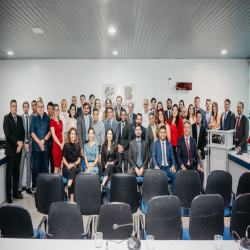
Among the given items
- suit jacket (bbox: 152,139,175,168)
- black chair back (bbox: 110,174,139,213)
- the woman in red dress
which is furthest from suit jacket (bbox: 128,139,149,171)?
the woman in red dress

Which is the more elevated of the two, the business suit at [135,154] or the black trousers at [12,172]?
the business suit at [135,154]

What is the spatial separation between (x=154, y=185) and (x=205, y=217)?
1108 mm

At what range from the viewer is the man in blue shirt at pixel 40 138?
17.3 ft

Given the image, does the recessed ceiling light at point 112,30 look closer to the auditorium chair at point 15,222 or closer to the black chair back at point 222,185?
the black chair back at point 222,185

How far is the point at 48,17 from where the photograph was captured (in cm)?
474

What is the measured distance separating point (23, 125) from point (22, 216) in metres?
3.38

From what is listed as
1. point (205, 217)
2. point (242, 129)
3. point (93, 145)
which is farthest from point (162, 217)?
point (242, 129)

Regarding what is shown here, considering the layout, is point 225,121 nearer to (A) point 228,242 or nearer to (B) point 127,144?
(B) point 127,144

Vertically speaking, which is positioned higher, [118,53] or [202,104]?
[118,53]

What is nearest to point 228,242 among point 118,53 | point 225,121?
point 225,121

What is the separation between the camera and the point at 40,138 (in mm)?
5328

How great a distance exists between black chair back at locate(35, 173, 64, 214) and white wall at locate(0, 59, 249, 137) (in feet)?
19.9

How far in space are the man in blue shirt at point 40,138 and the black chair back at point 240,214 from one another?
4108 mm

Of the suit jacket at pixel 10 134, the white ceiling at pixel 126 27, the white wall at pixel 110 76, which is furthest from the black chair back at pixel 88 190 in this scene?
the white wall at pixel 110 76
